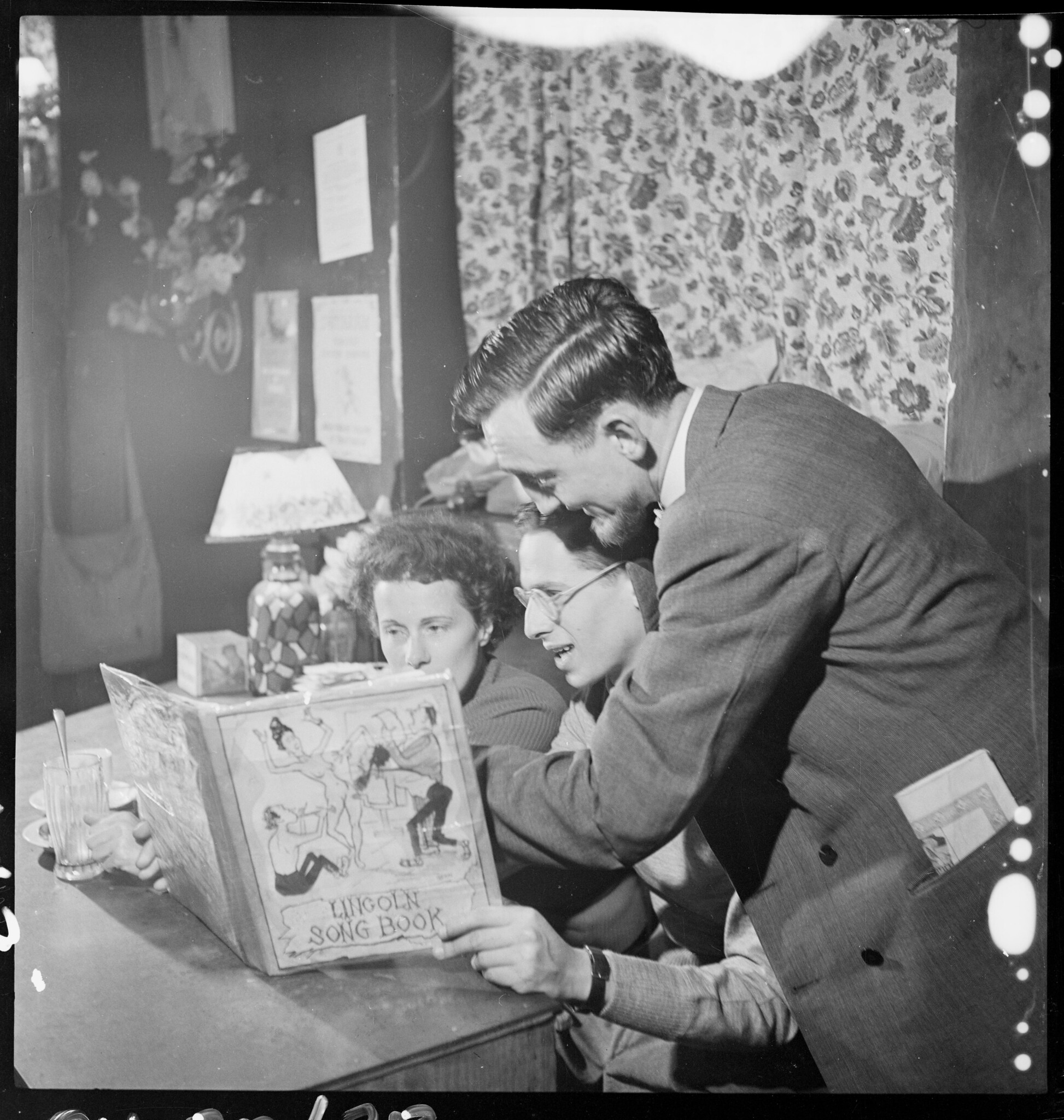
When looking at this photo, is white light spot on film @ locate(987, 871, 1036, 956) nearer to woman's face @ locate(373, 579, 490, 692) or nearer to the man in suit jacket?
the man in suit jacket

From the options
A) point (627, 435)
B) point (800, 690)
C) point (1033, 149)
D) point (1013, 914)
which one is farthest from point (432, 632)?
point (1033, 149)

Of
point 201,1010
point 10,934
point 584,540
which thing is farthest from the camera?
point 10,934

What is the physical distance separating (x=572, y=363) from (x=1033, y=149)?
2.46ft

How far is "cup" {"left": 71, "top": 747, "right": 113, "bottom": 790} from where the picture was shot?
1.56 m

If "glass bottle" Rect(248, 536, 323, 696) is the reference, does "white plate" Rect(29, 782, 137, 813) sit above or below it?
below

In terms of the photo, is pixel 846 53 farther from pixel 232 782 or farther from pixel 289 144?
pixel 232 782

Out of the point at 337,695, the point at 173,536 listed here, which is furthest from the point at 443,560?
the point at 173,536

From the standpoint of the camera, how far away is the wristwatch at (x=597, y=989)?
4.61 feet

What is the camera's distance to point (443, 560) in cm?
153

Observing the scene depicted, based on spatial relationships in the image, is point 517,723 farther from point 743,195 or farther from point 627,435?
point 743,195

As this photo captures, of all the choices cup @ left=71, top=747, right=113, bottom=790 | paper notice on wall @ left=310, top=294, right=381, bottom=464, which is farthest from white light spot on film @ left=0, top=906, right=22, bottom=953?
paper notice on wall @ left=310, top=294, right=381, bottom=464

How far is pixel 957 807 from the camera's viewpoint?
1.48 meters

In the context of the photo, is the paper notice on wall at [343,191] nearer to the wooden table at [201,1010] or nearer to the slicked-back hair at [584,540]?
the slicked-back hair at [584,540]

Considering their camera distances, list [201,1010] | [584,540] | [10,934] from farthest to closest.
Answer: [10,934], [584,540], [201,1010]
